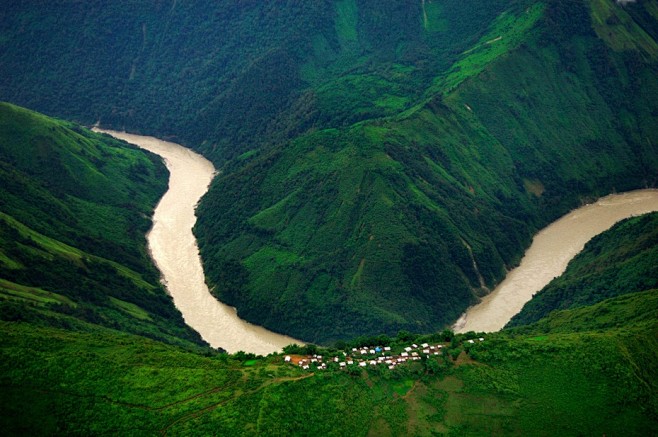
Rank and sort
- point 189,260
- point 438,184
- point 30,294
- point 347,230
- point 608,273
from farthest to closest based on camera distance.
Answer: point 189,260 → point 438,184 → point 347,230 → point 608,273 → point 30,294

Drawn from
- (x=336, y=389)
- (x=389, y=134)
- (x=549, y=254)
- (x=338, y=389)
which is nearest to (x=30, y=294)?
(x=336, y=389)

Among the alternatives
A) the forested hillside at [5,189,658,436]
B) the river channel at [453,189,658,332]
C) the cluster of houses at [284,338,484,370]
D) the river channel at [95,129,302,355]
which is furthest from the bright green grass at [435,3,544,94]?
the forested hillside at [5,189,658,436]

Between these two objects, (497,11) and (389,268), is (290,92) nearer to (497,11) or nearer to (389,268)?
(497,11)

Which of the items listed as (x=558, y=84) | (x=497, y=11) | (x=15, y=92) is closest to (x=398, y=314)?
(x=558, y=84)

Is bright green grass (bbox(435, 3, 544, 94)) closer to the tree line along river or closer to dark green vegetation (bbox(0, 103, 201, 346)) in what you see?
the tree line along river

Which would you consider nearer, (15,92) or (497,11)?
(497,11)

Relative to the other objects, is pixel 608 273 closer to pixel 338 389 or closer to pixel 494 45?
pixel 338 389
